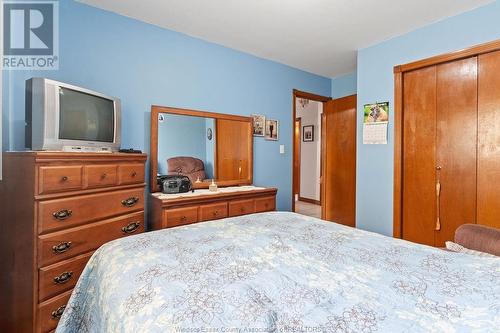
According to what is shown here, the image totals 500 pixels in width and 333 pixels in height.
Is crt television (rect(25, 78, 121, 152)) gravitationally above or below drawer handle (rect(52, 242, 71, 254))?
above

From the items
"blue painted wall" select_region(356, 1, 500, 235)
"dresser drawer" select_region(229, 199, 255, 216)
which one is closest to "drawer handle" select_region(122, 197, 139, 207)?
"dresser drawer" select_region(229, 199, 255, 216)

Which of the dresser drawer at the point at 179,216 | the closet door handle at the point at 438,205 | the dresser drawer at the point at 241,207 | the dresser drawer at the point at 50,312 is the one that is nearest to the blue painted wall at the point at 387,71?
the closet door handle at the point at 438,205

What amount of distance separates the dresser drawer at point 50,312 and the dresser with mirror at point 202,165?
2.68 feet

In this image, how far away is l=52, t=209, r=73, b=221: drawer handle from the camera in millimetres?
1455

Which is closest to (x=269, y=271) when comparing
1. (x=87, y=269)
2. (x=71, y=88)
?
(x=87, y=269)

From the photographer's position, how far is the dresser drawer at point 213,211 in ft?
7.89

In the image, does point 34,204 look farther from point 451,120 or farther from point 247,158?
point 451,120

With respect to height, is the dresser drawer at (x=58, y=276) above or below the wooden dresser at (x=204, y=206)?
below

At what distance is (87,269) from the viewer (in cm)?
113

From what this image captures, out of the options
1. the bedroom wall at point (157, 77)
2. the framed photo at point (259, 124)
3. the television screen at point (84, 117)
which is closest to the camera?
the television screen at point (84, 117)

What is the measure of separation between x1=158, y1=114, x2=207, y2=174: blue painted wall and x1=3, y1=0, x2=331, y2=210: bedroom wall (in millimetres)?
147

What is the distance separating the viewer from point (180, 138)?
2693 millimetres

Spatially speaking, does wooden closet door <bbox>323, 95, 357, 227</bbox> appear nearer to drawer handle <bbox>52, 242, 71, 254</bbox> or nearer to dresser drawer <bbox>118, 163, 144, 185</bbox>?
dresser drawer <bbox>118, 163, 144, 185</bbox>

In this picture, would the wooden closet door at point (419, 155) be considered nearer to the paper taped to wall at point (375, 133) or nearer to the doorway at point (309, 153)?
the paper taped to wall at point (375, 133)
